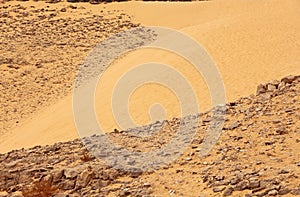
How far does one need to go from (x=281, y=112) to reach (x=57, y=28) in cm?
1827

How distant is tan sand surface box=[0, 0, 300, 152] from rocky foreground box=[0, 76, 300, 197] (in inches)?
118

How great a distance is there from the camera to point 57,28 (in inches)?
1035

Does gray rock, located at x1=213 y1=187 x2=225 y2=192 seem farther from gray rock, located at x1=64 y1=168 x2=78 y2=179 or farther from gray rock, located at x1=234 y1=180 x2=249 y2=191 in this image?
gray rock, located at x1=64 y1=168 x2=78 y2=179

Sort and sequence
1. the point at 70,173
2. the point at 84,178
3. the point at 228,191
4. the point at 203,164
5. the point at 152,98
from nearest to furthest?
the point at 228,191, the point at 203,164, the point at 84,178, the point at 70,173, the point at 152,98

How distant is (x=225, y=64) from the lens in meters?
17.3

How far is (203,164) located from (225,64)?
8976 millimetres

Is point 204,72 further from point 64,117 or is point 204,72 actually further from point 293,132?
point 293,132

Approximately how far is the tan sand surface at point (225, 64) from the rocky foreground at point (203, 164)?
299 centimetres

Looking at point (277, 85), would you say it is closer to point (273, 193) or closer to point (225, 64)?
point (273, 193)

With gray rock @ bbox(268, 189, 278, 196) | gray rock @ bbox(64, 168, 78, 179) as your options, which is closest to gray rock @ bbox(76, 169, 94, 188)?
gray rock @ bbox(64, 168, 78, 179)

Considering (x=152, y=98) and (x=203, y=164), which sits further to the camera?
(x=152, y=98)

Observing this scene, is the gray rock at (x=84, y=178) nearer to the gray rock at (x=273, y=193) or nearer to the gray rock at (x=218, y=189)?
the gray rock at (x=218, y=189)

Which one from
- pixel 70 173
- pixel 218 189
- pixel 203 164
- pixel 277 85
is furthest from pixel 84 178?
pixel 277 85

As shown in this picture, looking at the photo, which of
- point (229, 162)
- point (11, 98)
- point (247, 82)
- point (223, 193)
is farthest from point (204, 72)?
point (223, 193)
